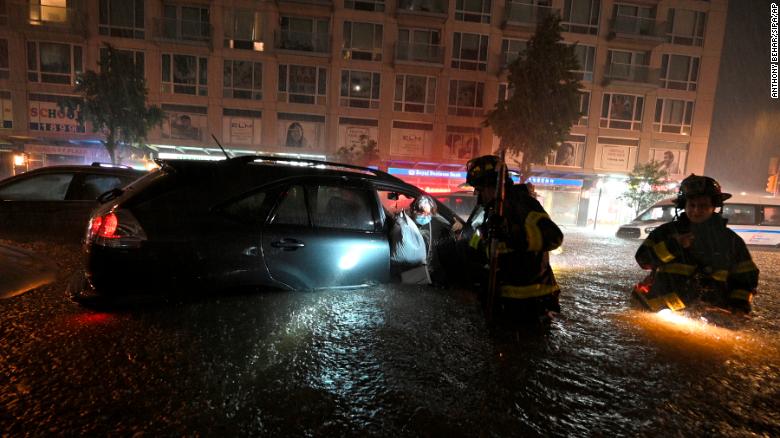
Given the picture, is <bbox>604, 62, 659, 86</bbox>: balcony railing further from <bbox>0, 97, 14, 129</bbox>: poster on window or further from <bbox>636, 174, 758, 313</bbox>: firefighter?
<bbox>0, 97, 14, 129</bbox>: poster on window

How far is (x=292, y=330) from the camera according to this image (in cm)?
290

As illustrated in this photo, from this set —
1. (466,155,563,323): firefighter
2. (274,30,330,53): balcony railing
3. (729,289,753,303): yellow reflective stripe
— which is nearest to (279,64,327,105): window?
(274,30,330,53): balcony railing

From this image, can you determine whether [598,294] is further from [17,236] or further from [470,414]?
[17,236]

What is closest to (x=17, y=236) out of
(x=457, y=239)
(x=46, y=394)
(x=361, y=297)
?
(x=46, y=394)

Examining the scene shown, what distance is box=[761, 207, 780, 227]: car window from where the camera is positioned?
42.1ft

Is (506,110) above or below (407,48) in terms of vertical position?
below

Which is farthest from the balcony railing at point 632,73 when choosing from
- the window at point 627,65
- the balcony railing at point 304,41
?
Answer: the balcony railing at point 304,41

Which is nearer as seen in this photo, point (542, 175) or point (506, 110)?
point (506, 110)

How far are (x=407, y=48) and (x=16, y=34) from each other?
841 inches

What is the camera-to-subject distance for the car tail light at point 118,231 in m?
2.67

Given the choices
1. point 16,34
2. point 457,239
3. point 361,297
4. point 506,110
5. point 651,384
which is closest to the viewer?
point 651,384

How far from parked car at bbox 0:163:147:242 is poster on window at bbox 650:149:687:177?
2874 centimetres

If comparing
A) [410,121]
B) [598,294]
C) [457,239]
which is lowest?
[598,294]

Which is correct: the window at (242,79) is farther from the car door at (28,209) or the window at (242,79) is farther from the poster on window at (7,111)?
the car door at (28,209)
